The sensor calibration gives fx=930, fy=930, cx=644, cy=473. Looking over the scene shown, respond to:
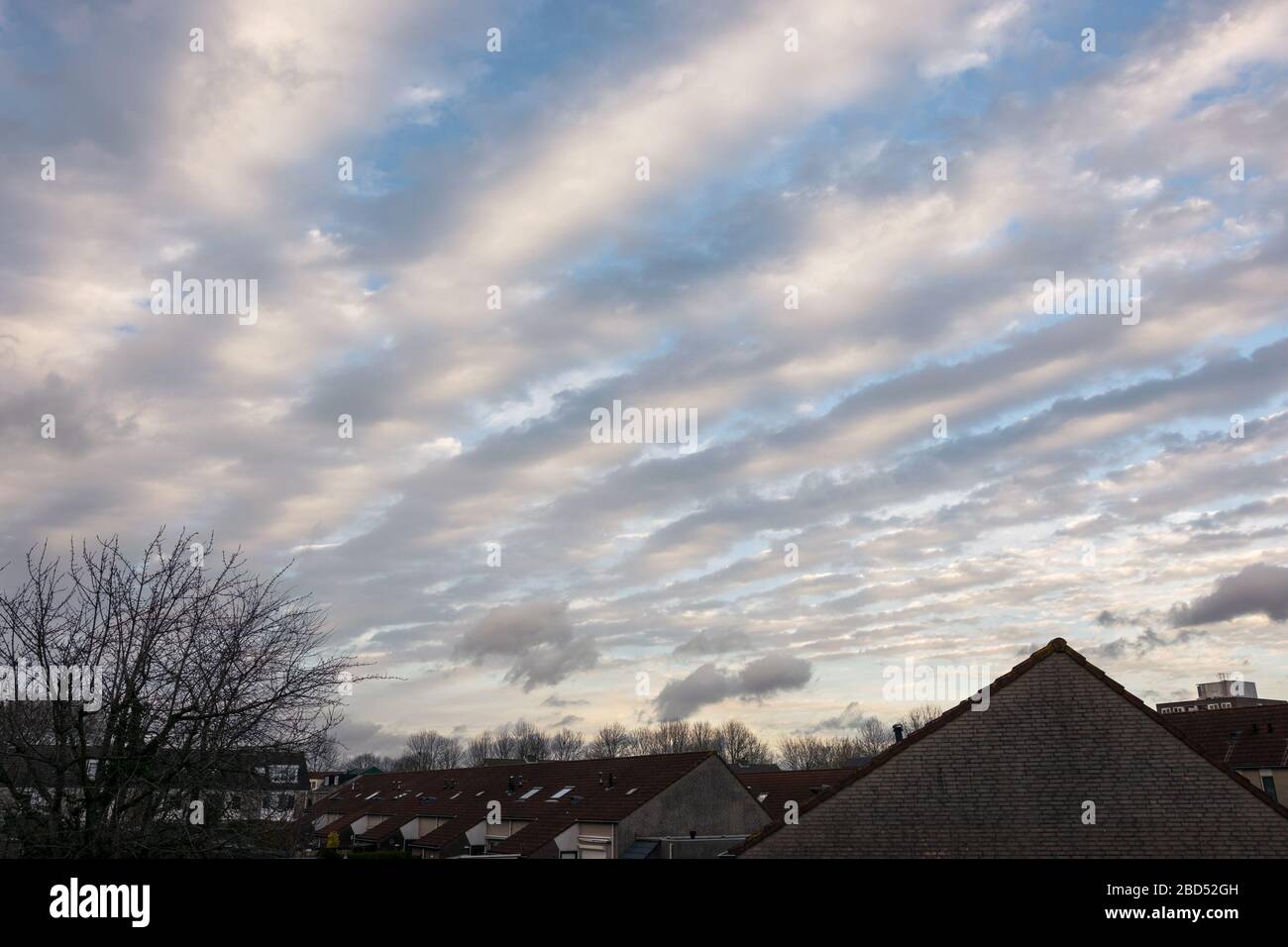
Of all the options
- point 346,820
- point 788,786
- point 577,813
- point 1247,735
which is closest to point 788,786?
point 788,786

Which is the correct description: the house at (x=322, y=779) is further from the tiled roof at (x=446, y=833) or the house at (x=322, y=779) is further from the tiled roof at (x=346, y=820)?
the tiled roof at (x=346, y=820)

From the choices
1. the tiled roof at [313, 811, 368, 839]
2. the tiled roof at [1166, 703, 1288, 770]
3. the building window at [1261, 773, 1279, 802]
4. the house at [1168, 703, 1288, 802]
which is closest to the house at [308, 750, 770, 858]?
the tiled roof at [313, 811, 368, 839]

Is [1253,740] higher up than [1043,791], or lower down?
lower down

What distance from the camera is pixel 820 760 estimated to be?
446 feet

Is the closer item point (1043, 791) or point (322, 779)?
point (322, 779)

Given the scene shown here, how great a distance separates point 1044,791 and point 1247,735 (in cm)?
4219

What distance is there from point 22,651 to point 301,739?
342 centimetres

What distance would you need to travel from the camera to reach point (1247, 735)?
167ft

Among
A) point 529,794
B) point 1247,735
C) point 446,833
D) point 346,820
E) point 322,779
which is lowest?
point 346,820

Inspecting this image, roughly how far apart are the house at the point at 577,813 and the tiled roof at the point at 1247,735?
24714 millimetres

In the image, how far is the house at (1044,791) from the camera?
57.9 ft

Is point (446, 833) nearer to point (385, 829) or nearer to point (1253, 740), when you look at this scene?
point (385, 829)
